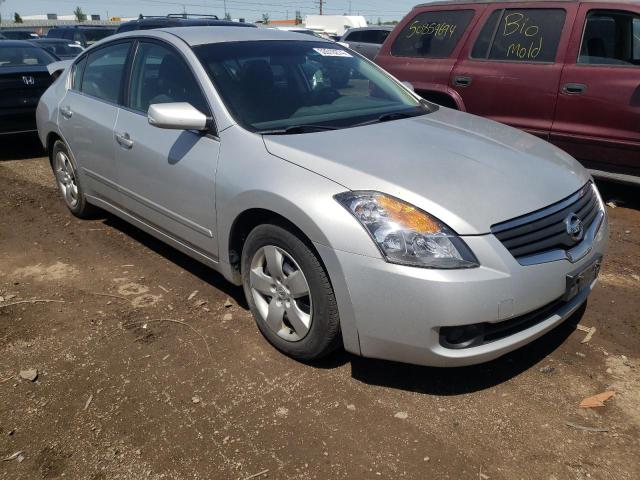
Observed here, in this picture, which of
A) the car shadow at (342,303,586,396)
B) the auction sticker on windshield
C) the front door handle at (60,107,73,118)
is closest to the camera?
the car shadow at (342,303,586,396)

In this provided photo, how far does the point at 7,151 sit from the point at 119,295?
5.58 meters

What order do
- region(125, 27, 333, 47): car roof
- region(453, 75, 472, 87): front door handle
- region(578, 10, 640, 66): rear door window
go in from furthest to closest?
region(453, 75, 472, 87): front door handle → region(578, 10, 640, 66): rear door window → region(125, 27, 333, 47): car roof

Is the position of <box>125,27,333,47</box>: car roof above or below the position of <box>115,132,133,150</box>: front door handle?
above

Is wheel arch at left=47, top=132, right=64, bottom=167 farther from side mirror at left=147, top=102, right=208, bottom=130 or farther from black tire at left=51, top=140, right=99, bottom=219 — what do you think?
side mirror at left=147, top=102, right=208, bottom=130

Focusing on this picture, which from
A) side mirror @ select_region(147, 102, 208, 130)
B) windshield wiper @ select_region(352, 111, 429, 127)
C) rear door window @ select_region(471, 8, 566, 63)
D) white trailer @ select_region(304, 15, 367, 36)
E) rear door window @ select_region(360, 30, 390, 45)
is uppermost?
rear door window @ select_region(471, 8, 566, 63)

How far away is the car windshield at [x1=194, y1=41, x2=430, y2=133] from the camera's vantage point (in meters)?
3.34

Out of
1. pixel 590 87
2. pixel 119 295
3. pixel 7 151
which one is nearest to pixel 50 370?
pixel 119 295

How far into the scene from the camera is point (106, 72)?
4453mm

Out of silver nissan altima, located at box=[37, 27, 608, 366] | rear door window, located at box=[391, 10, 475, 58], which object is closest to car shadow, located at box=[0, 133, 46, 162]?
silver nissan altima, located at box=[37, 27, 608, 366]

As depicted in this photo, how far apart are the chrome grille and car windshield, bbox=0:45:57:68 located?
748 centimetres

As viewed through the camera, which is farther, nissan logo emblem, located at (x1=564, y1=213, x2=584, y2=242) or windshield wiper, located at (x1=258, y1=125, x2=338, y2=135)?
windshield wiper, located at (x1=258, y1=125, x2=338, y2=135)

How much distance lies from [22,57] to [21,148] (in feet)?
4.15

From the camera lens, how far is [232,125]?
3.19 metres

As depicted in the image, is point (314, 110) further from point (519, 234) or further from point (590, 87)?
point (590, 87)
